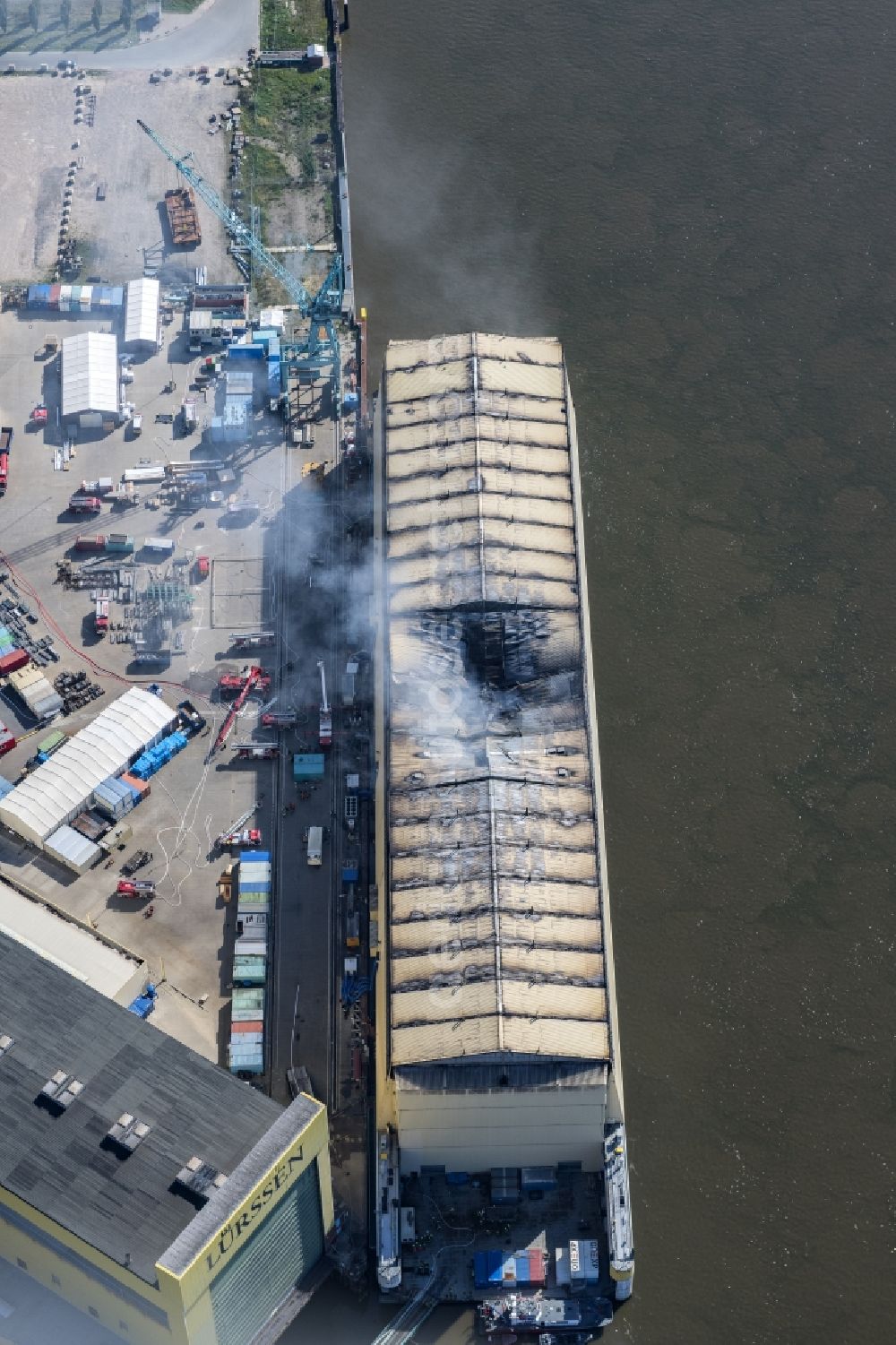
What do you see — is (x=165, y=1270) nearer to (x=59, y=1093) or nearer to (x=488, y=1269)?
(x=59, y=1093)

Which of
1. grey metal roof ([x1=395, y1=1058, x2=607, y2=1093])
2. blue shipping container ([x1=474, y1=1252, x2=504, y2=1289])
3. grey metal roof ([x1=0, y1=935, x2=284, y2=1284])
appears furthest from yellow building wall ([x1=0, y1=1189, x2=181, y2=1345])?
blue shipping container ([x1=474, y1=1252, x2=504, y2=1289])

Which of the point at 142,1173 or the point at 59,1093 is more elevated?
the point at 59,1093

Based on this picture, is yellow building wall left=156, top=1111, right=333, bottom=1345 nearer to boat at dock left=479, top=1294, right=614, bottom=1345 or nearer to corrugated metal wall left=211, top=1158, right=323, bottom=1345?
corrugated metal wall left=211, top=1158, right=323, bottom=1345

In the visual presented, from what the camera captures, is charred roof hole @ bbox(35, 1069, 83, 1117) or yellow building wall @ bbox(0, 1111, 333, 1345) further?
charred roof hole @ bbox(35, 1069, 83, 1117)

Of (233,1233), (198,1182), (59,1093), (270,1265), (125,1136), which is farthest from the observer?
(270,1265)

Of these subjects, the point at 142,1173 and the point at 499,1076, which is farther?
the point at 499,1076

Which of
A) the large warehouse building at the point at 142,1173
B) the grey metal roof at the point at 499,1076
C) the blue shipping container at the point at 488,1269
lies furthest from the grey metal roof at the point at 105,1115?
the blue shipping container at the point at 488,1269

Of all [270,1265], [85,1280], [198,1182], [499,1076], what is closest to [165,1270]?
[198,1182]
